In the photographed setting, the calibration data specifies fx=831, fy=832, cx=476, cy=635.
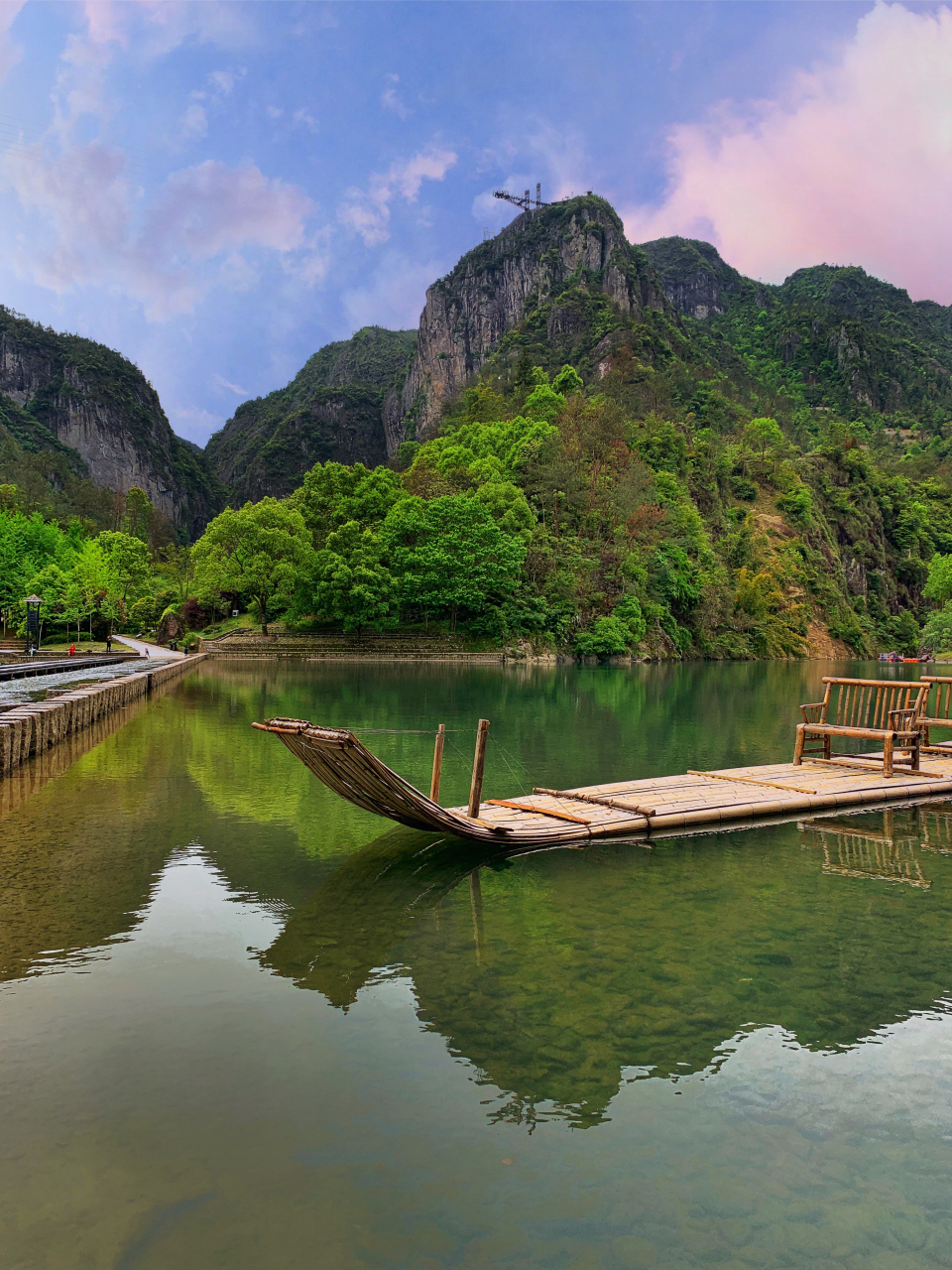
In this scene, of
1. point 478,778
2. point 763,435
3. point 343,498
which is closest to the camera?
point 478,778

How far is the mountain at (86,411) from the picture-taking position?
16625 cm

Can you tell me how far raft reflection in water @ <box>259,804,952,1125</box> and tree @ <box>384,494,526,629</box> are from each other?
47535 millimetres

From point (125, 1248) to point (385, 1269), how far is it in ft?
3.88

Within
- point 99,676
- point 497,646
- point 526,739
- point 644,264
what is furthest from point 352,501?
point 644,264

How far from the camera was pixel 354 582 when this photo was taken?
5609 centimetres

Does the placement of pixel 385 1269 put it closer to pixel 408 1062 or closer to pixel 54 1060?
pixel 408 1062

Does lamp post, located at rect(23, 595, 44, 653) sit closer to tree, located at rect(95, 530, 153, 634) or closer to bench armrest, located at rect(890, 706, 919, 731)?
tree, located at rect(95, 530, 153, 634)

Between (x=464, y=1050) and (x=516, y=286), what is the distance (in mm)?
164055

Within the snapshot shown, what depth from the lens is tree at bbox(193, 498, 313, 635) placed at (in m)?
57.1

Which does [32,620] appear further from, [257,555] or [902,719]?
[902,719]

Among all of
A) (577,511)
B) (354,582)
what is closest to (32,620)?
(354,582)

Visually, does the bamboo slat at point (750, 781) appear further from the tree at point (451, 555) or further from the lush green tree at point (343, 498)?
the lush green tree at point (343, 498)

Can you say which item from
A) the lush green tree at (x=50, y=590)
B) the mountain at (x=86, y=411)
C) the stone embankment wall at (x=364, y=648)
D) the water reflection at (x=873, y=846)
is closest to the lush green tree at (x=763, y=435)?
the stone embankment wall at (x=364, y=648)

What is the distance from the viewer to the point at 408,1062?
18.0ft
